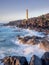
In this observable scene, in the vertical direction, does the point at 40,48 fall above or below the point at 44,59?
below

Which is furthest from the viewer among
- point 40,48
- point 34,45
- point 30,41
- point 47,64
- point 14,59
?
point 30,41

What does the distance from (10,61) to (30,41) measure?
15.4m

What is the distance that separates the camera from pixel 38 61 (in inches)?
576

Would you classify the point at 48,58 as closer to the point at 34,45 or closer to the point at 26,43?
the point at 34,45

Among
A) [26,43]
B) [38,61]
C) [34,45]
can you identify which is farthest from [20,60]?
[26,43]

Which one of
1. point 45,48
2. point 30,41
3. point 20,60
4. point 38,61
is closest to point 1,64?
point 20,60

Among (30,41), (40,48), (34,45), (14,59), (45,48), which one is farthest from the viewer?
(30,41)

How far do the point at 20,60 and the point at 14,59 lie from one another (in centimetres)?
90

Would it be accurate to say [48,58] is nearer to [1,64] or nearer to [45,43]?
[1,64]

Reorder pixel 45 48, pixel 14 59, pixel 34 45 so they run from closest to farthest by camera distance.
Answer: pixel 14 59
pixel 45 48
pixel 34 45

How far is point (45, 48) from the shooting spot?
24.8 metres

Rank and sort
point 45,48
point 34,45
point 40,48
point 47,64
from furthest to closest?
point 34,45
point 40,48
point 45,48
point 47,64

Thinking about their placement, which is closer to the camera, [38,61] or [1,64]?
[38,61]

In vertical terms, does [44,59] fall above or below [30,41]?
above
